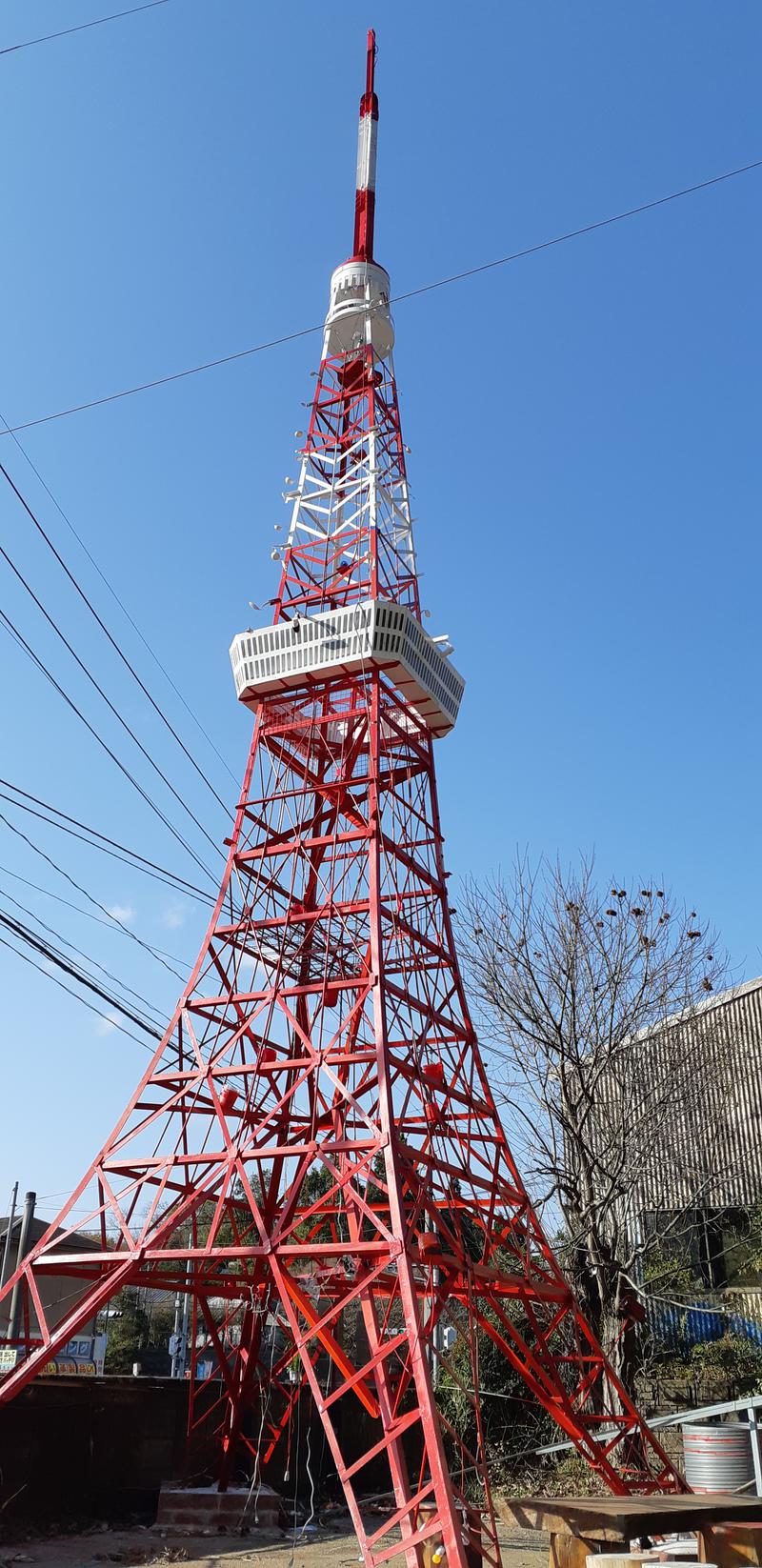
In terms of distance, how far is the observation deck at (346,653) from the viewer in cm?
1938

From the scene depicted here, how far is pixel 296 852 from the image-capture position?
63.9 ft

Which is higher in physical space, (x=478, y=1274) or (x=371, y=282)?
(x=371, y=282)

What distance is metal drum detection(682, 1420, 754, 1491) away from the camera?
15352 millimetres

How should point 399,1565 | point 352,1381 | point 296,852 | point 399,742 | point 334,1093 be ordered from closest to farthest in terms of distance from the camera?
point 352,1381 → point 399,1565 → point 334,1093 → point 296,852 → point 399,742

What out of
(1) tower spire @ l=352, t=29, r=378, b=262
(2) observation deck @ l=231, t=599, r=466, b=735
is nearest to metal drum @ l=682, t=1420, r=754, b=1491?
(2) observation deck @ l=231, t=599, r=466, b=735

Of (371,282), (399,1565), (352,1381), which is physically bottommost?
(399,1565)

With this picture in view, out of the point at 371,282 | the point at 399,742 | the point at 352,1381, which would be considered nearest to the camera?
the point at 352,1381

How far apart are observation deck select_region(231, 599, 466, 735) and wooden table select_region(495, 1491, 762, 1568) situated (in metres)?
12.4

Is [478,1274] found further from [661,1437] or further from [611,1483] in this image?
[661,1437]

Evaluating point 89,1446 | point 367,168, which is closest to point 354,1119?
point 89,1446

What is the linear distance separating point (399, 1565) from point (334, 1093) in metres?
5.83

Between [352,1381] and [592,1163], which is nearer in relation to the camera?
[352,1381]

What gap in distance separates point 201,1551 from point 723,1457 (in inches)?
269

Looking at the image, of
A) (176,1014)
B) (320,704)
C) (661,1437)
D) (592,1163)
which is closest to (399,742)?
(320,704)
